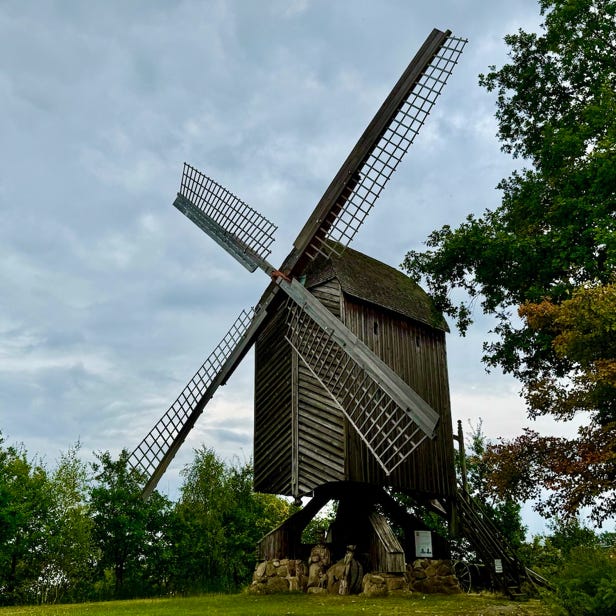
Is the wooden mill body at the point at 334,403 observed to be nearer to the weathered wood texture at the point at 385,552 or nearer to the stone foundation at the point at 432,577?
the weathered wood texture at the point at 385,552

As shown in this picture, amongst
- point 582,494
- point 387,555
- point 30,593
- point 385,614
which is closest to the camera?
point 385,614

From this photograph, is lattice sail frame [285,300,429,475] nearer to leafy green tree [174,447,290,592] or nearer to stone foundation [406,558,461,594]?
stone foundation [406,558,461,594]

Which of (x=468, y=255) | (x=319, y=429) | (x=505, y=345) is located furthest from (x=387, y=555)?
(x=468, y=255)

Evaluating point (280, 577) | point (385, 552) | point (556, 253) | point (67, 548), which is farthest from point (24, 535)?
point (556, 253)

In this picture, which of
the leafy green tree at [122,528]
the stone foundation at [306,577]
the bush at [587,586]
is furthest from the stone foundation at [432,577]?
the leafy green tree at [122,528]

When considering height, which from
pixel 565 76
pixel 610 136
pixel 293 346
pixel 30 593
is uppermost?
pixel 565 76

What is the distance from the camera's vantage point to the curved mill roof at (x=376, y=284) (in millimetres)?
16755

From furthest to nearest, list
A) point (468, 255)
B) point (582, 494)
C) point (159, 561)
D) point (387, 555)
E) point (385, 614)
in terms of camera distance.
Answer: point (159, 561) → point (468, 255) → point (387, 555) → point (582, 494) → point (385, 614)

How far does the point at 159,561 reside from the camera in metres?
24.8

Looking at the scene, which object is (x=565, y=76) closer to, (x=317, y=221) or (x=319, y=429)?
(x=317, y=221)

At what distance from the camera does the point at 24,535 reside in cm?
2244

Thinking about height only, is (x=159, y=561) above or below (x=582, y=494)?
below

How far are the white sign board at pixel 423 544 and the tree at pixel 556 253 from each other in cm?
324

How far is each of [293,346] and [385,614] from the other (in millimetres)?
6607
